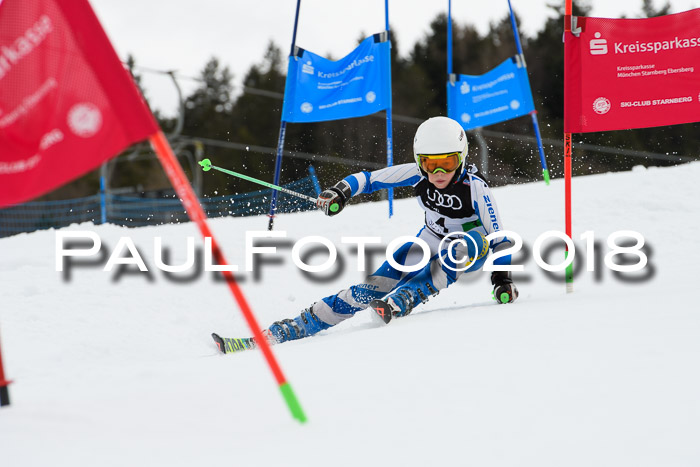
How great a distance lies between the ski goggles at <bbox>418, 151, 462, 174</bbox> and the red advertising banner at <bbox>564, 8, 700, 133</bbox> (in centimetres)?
109

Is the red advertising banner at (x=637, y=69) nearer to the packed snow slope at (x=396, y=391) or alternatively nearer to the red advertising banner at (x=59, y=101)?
A: the packed snow slope at (x=396, y=391)

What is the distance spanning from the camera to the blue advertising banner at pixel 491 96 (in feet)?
30.9

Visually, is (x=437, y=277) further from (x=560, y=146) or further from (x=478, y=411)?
(x=560, y=146)

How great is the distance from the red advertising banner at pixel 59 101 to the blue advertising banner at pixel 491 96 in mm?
7901

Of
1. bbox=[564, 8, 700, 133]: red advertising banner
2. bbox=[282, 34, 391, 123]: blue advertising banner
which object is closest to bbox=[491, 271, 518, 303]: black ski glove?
bbox=[564, 8, 700, 133]: red advertising banner

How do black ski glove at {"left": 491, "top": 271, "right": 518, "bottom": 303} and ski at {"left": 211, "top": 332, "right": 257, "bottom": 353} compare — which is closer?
ski at {"left": 211, "top": 332, "right": 257, "bottom": 353}

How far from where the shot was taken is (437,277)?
4266mm

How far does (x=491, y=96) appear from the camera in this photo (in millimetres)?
9609

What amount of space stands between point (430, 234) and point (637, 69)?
1743 mm

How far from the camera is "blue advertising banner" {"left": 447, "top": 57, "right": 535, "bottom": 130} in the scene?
9406mm

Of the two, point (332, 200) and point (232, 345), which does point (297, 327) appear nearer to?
point (232, 345)

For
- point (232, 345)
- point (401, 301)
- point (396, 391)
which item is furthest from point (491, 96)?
point (396, 391)

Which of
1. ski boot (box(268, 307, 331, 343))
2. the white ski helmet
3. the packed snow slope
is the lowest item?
ski boot (box(268, 307, 331, 343))

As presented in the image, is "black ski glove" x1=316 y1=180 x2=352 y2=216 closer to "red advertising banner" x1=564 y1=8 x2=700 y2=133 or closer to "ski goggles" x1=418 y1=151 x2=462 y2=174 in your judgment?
"ski goggles" x1=418 y1=151 x2=462 y2=174
